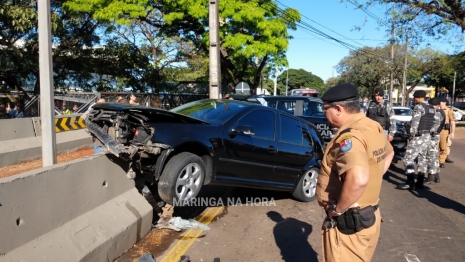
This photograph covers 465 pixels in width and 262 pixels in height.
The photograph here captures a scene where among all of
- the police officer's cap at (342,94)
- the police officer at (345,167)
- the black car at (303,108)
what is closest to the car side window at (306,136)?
the police officer at (345,167)

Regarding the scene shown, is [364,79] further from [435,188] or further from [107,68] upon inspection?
[435,188]

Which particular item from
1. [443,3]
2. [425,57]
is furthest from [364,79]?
[443,3]

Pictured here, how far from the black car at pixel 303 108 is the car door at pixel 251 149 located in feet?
18.8

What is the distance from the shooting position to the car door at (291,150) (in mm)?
6476

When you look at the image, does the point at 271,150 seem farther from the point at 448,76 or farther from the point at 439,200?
the point at 448,76

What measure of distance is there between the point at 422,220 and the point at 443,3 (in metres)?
14.1

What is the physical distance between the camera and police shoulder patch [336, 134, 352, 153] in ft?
8.09

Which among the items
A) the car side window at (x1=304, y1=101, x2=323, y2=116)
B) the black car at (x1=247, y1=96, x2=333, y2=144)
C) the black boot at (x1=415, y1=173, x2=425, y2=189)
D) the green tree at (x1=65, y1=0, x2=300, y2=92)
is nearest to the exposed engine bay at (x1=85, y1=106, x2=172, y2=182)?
the black boot at (x1=415, y1=173, x2=425, y2=189)

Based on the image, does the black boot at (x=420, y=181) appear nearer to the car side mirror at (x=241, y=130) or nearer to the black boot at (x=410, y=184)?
the black boot at (x=410, y=184)

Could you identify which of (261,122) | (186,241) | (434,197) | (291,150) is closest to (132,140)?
(186,241)

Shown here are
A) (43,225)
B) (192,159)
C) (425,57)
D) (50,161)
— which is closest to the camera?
(43,225)

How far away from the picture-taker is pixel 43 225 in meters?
3.38

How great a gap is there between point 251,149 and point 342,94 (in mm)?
3287

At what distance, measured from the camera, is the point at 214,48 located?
41.4 ft
